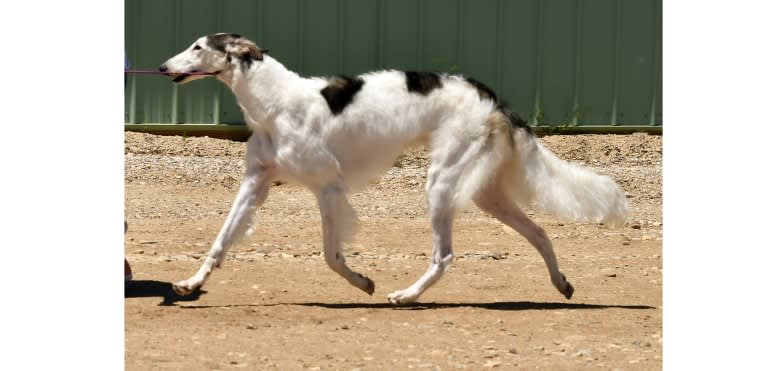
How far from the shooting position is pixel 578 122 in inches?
720

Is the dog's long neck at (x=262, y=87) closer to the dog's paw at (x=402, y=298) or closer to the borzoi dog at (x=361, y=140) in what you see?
the borzoi dog at (x=361, y=140)

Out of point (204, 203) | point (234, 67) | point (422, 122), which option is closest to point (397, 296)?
point (422, 122)

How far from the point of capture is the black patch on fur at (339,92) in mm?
9195

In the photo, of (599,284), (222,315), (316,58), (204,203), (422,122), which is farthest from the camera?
(316,58)

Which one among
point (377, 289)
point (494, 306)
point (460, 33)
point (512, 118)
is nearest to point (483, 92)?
point (512, 118)

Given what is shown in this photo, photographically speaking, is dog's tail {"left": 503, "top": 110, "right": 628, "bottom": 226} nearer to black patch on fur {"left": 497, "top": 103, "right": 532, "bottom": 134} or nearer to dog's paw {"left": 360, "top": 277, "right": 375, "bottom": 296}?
black patch on fur {"left": 497, "top": 103, "right": 532, "bottom": 134}

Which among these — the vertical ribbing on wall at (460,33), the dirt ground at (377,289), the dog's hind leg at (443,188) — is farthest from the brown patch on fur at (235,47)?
the vertical ribbing on wall at (460,33)

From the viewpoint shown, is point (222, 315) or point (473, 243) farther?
point (473, 243)

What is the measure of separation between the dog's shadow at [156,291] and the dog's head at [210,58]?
1476 mm

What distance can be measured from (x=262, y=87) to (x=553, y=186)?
209 centimetres

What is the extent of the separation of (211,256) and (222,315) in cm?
49

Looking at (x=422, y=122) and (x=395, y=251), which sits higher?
(x=422, y=122)

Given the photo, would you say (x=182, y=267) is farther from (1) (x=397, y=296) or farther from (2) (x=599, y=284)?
(2) (x=599, y=284)

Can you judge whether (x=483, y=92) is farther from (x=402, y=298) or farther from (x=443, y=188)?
(x=402, y=298)
